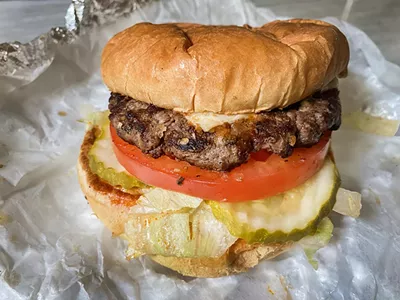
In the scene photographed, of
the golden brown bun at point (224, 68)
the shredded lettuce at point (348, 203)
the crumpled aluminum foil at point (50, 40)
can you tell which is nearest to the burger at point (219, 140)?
the golden brown bun at point (224, 68)

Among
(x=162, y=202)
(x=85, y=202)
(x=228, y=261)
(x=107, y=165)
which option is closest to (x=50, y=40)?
(x=85, y=202)

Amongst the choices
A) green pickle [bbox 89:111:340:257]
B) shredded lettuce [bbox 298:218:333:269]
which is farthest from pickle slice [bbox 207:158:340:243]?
shredded lettuce [bbox 298:218:333:269]

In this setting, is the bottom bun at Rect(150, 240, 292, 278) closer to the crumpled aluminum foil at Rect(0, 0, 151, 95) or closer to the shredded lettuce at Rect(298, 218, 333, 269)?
the shredded lettuce at Rect(298, 218, 333, 269)

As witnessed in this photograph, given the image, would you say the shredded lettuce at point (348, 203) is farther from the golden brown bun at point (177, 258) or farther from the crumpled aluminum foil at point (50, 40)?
the crumpled aluminum foil at point (50, 40)

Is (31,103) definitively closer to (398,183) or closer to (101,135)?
(101,135)

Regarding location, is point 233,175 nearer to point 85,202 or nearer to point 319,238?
point 319,238

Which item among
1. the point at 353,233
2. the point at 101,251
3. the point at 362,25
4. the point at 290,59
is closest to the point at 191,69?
the point at 290,59
